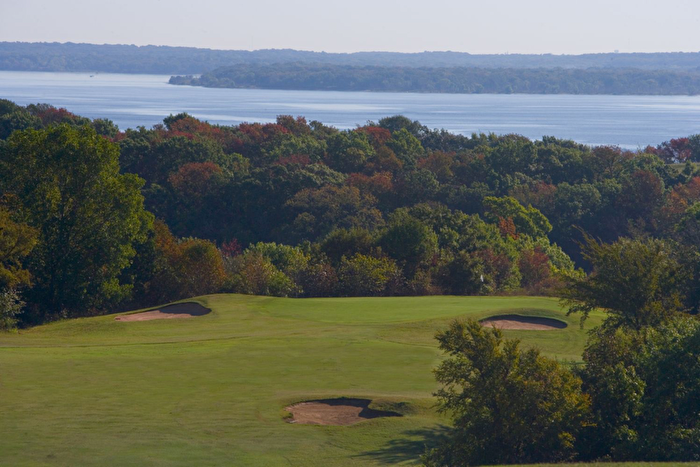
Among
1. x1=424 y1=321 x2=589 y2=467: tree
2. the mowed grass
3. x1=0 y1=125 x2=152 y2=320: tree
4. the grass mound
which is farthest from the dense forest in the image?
x1=424 y1=321 x2=589 y2=467: tree

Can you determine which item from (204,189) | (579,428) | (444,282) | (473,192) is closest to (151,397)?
(579,428)

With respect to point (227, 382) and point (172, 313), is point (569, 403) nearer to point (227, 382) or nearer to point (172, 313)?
point (227, 382)

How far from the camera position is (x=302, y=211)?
65188 millimetres

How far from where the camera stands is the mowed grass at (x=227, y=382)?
562 inches

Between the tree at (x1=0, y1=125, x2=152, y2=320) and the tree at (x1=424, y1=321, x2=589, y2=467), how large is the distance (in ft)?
71.2

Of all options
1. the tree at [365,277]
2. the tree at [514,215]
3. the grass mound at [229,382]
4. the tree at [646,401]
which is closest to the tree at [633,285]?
A: the grass mound at [229,382]

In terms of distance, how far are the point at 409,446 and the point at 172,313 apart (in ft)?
49.8

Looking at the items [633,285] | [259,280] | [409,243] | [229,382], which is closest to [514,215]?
[409,243]

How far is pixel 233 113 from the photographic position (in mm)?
193250

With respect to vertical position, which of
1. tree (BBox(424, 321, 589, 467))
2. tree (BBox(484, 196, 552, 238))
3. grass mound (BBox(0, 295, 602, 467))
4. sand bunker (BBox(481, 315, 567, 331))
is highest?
tree (BBox(424, 321, 589, 467))

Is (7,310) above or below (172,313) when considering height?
above

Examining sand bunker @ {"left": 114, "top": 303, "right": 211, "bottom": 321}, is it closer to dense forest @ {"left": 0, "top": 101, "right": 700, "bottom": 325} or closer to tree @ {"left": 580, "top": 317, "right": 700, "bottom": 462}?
dense forest @ {"left": 0, "top": 101, "right": 700, "bottom": 325}

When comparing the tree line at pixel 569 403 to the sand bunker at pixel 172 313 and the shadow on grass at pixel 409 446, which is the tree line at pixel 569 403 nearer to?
the shadow on grass at pixel 409 446

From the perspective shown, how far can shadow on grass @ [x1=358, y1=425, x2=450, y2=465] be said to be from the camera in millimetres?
14484
